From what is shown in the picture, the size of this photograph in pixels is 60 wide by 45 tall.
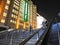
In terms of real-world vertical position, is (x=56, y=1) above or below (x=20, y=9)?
below

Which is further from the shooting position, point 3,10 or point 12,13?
point 12,13

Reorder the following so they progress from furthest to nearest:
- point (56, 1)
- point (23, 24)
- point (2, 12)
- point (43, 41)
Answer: point (23, 24) → point (2, 12) → point (56, 1) → point (43, 41)

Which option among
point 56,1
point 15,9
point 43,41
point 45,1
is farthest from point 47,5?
point 15,9

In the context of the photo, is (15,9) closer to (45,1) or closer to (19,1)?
(19,1)

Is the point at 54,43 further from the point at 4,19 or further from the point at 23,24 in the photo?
the point at 23,24

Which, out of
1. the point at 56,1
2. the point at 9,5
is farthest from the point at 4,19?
the point at 56,1

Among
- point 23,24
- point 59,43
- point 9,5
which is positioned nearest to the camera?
point 59,43

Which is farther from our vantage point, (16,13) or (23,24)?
(23,24)

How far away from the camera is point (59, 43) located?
5.78 meters

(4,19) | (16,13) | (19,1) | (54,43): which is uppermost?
(19,1)

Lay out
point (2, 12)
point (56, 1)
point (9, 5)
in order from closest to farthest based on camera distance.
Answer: point (56, 1) → point (2, 12) → point (9, 5)

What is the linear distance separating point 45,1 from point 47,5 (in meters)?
1.24

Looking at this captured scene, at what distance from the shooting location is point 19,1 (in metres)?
41.8

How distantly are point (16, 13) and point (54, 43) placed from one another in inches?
1600
